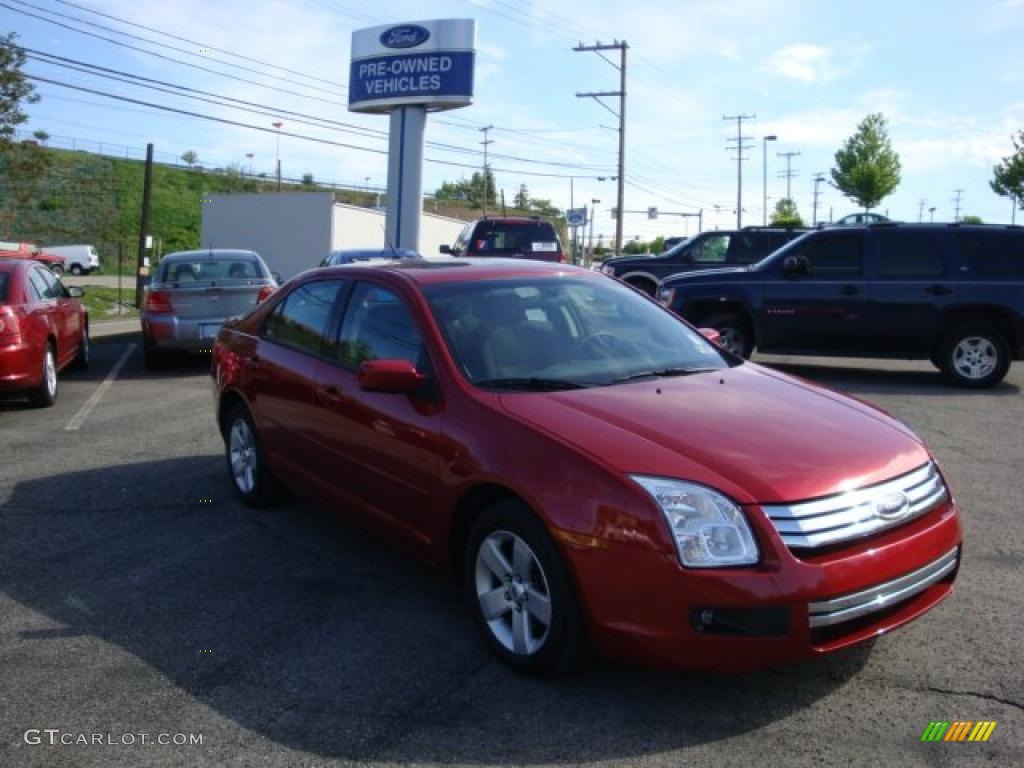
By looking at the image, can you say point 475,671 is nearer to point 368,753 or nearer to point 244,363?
point 368,753

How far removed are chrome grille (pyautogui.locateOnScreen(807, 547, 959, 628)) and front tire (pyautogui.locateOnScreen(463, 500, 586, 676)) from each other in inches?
32.2

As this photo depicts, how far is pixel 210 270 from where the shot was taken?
1254cm

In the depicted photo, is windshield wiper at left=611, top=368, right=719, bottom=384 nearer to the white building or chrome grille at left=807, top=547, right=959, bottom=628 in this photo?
chrome grille at left=807, top=547, right=959, bottom=628

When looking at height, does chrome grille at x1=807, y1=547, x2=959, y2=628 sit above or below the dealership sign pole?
below

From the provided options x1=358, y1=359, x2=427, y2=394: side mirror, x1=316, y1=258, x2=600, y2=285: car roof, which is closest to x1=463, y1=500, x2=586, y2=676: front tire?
x1=358, y1=359, x2=427, y2=394: side mirror

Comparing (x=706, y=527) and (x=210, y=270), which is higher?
(x=210, y=270)

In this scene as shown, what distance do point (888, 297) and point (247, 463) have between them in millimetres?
8012

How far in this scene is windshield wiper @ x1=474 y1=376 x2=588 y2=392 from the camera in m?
3.98

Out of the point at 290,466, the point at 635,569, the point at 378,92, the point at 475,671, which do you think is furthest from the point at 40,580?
the point at 378,92

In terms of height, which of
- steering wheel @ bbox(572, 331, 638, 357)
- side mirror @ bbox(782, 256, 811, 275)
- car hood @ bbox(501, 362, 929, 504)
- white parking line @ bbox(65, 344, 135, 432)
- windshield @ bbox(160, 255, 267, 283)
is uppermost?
side mirror @ bbox(782, 256, 811, 275)

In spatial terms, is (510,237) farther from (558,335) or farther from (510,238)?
(558,335)

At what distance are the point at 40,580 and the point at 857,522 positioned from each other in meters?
3.87

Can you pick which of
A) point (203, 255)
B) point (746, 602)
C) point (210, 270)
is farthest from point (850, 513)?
point (203, 255)

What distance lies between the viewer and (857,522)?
320 centimetres
